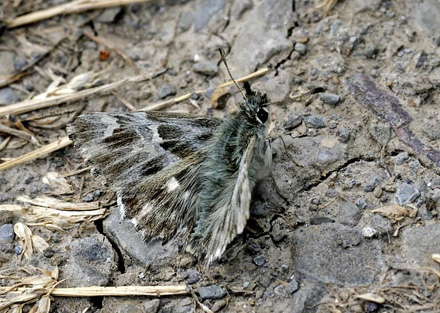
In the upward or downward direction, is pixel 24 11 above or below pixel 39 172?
above

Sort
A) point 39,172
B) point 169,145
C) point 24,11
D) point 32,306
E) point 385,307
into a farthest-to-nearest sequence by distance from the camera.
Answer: point 24,11
point 39,172
point 169,145
point 32,306
point 385,307

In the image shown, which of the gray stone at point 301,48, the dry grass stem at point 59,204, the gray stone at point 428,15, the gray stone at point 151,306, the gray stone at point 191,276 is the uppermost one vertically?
the gray stone at point 428,15

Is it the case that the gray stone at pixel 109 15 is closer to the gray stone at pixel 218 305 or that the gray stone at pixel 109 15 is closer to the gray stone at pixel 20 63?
the gray stone at pixel 20 63

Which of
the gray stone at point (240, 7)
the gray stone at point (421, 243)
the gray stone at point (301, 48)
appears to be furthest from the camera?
the gray stone at point (240, 7)

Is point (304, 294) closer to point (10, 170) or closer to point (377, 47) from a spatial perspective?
point (377, 47)

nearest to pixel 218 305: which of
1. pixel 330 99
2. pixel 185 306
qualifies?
pixel 185 306

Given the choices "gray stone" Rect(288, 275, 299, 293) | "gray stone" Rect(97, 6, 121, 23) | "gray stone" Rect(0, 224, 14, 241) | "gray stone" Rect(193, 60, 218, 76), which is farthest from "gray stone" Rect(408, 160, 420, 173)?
"gray stone" Rect(97, 6, 121, 23)

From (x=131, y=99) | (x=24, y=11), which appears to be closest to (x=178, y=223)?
(x=131, y=99)

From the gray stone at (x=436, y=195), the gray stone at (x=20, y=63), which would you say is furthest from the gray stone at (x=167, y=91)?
the gray stone at (x=436, y=195)
